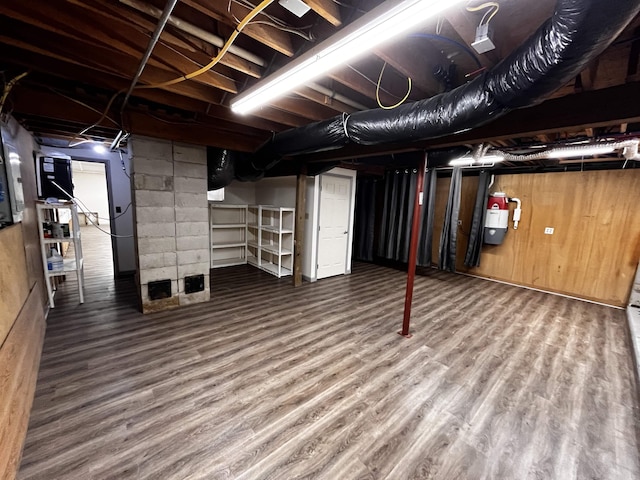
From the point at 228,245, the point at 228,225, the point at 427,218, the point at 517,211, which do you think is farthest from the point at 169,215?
the point at 517,211

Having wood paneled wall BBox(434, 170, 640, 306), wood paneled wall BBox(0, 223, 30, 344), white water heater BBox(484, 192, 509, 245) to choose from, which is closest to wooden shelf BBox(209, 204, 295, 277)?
wood paneled wall BBox(0, 223, 30, 344)

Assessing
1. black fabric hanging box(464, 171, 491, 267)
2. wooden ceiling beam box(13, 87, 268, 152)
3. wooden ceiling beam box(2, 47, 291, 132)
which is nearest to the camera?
wooden ceiling beam box(2, 47, 291, 132)

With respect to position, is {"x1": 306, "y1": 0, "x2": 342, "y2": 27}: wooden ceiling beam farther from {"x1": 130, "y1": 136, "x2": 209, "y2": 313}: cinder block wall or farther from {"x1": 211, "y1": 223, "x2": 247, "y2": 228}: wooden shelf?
{"x1": 211, "y1": 223, "x2": 247, "y2": 228}: wooden shelf

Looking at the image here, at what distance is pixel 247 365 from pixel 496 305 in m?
3.67

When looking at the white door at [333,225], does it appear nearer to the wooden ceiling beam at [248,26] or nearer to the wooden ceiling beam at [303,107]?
the wooden ceiling beam at [303,107]

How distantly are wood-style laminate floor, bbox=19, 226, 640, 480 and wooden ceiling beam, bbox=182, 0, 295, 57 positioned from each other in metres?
2.32

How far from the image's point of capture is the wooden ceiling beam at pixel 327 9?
1088 mm

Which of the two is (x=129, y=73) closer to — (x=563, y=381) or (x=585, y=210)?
(x=563, y=381)

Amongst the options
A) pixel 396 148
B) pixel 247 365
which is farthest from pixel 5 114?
pixel 396 148

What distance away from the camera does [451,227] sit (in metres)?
4.97

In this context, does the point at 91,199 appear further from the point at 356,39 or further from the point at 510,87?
the point at 510,87

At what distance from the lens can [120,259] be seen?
443 centimetres

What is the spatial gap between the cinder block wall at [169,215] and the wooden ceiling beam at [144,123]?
0.60 feet

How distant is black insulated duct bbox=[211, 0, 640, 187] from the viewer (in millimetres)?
819
